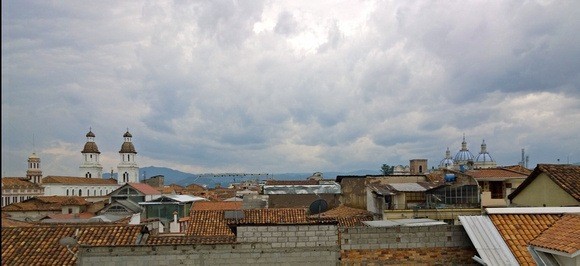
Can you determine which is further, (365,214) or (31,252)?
(365,214)

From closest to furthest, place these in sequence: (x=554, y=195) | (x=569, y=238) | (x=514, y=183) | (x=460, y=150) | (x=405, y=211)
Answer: (x=569, y=238), (x=554, y=195), (x=405, y=211), (x=514, y=183), (x=460, y=150)

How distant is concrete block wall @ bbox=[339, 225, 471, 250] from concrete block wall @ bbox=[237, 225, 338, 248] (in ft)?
1.27

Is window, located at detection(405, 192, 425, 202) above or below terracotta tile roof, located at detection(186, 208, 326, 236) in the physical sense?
above

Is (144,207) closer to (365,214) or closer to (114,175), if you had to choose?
(365,214)

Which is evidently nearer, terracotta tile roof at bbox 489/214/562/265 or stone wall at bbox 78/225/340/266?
terracotta tile roof at bbox 489/214/562/265

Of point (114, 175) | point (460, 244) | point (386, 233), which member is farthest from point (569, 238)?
point (114, 175)

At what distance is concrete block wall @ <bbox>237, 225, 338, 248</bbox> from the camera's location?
42.7 feet

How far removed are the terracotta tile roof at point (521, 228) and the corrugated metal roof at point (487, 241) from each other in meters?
0.14

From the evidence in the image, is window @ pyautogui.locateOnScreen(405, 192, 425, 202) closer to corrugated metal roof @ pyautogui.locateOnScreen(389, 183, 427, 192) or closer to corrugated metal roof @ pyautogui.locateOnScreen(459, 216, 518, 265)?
corrugated metal roof @ pyautogui.locateOnScreen(389, 183, 427, 192)

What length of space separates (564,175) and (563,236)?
22.8ft

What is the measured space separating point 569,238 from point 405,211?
51.6ft

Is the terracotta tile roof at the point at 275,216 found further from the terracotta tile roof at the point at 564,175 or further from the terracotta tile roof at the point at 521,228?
the terracotta tile roof at the point at 521,228

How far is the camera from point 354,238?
42.5ft

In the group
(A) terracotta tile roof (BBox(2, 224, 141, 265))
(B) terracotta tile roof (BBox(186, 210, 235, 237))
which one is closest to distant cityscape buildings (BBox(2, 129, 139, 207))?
(B) terracotta tile roof (BBox(186, 210, 235, 237))
